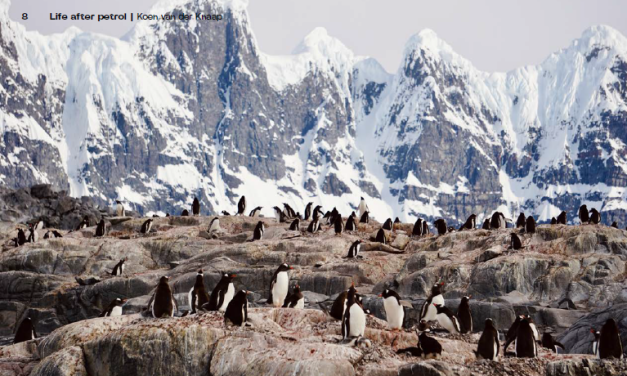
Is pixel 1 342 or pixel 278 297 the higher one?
pixel 278 297

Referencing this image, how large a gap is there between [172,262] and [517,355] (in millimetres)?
22541

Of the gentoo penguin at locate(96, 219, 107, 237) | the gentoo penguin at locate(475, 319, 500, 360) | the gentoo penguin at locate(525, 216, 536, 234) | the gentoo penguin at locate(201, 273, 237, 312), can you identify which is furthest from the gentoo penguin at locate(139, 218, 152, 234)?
the gentoo penguin at locate(475, 319, 500, 360)

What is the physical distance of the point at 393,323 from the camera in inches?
942

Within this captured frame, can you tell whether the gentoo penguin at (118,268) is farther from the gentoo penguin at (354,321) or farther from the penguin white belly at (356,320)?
the penguin white belly at (356,320)

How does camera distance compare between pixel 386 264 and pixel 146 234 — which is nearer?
pixel 386 264

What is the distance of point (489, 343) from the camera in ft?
66.0

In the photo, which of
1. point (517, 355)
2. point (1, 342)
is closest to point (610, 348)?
point (517, 355)

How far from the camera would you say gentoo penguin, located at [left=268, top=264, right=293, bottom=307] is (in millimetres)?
26469

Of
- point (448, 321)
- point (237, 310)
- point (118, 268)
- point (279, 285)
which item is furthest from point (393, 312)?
point (118, 268)

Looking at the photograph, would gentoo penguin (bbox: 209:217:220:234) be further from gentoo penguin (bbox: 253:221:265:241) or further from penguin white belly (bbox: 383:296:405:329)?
penguin white belly (bbox: 383:296:405:329)

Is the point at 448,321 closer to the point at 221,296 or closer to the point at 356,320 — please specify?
the point at 356,320

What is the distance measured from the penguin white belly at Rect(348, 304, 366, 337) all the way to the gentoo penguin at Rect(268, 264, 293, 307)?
596 centimetres

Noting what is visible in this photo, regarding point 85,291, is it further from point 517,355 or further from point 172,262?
point 517,355

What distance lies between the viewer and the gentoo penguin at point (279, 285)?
86.8 ft
